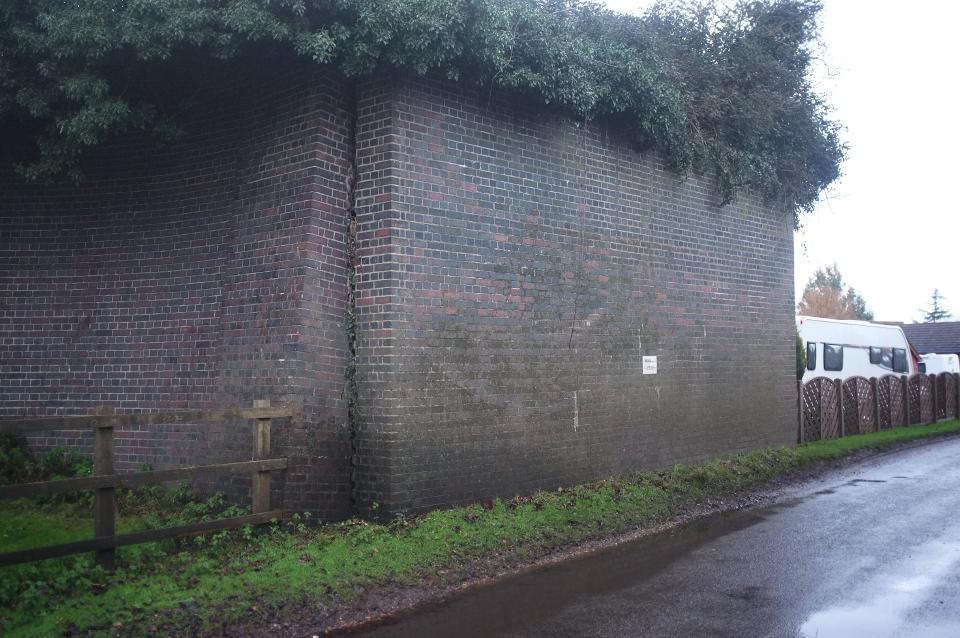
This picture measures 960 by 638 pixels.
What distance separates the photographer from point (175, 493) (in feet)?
31.3

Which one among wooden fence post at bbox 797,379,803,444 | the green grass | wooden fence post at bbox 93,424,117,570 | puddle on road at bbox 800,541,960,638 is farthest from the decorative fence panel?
wooden fence post at bbox 93,424,117,570

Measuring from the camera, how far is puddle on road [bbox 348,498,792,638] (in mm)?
6453

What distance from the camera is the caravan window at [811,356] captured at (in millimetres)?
21825

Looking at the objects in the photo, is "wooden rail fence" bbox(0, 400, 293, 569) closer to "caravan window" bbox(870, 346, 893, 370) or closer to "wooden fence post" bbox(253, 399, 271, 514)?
"wooden fence post" bbox(253, 399, 271, 514)

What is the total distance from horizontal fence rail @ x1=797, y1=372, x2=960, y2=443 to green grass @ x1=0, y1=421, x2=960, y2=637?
8030mm

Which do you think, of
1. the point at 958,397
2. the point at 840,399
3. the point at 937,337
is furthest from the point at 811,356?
the point at 937,337

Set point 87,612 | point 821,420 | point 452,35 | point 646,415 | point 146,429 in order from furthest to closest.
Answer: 1. point 821,420
2. point 646,415
3. point 146,429
4. point 452,35
5. point 87,612

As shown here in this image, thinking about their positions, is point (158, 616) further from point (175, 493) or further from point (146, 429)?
point (146, 429)

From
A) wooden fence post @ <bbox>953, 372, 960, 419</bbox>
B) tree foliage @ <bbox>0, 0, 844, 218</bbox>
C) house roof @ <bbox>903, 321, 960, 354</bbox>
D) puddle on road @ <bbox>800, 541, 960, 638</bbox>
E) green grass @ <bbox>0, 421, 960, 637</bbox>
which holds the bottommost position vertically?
puddle on road @ <bbox>800, 541, 960, 638</bbox>

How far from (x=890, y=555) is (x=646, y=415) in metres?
4.55

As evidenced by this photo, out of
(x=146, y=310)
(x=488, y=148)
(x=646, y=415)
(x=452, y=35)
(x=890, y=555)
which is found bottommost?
(x=890, y=555)

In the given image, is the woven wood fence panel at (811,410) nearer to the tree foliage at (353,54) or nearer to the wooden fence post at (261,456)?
the tree foliage at (353,54)

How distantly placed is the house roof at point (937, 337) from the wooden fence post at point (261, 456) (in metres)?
53.7

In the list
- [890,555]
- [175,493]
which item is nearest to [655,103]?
[890,555]
